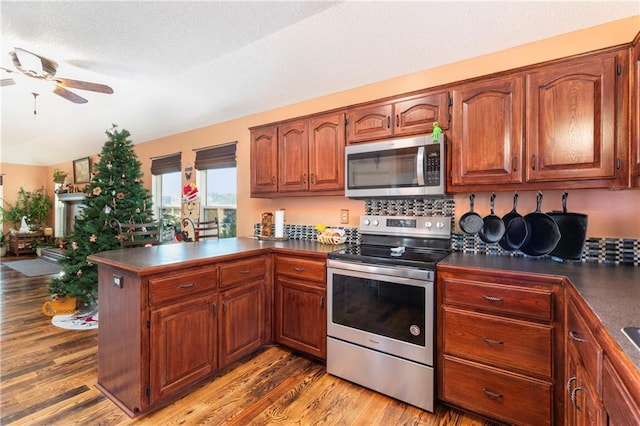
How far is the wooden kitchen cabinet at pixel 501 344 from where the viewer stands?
4.80ft

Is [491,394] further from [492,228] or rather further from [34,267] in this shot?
[34,267]

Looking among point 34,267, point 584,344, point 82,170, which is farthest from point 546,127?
point 82,170

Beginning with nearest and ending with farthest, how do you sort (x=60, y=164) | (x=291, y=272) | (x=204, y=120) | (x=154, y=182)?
(x=291, y=272) → (x=204, y=120) → (x=154, y=182) → (x=60, y=164)

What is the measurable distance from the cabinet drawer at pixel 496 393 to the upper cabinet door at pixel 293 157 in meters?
1.80

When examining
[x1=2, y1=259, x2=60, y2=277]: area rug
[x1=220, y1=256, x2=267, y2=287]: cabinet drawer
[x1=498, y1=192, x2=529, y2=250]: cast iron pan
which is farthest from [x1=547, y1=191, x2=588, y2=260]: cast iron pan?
[x1=2, y1=259, x2=60, y2=277]: area rug

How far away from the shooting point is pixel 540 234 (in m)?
1.86

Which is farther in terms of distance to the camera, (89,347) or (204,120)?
(204,120)

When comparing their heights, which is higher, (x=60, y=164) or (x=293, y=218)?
(x=60, y=164)

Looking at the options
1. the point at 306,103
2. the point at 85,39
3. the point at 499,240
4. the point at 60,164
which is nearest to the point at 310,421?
the point at 499,240

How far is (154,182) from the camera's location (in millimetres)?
4934

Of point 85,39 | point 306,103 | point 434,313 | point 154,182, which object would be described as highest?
point 85,39

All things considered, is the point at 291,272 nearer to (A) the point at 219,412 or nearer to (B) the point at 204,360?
(B) the point at 204,360

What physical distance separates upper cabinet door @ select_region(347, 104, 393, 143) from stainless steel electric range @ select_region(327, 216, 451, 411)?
0.71 m

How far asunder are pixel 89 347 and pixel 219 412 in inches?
64.2
